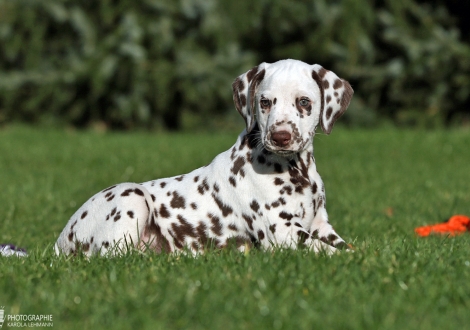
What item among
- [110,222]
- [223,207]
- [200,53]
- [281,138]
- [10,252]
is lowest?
[200,53]

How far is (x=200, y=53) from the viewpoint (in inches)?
902

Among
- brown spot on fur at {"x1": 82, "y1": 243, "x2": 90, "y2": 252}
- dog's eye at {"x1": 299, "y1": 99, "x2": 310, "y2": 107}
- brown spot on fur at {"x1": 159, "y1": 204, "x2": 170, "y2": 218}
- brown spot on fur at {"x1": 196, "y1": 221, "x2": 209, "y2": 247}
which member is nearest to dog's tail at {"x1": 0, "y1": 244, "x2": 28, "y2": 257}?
brown spot on fur at {"x1": 82, "y1": 243, "x2": 90, "y2": 252}

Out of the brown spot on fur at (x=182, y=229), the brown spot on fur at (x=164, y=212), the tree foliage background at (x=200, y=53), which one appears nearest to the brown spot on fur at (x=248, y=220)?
the brown spot on fur at (x=182, y=229)

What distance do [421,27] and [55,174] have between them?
1355 centimetres

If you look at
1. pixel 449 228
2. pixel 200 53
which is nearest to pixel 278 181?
pixel 449 228

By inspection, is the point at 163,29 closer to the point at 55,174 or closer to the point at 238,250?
the point at 55,174

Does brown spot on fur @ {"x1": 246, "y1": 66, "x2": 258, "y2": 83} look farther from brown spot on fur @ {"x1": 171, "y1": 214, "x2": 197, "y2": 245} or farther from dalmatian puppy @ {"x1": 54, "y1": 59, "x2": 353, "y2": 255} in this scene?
brown spot on fur @ {"x1": 171, "y1": 214, "x2": 197, "y2": 245}

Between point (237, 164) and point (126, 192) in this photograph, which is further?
point (126, 192)

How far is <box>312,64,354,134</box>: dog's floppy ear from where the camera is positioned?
6371 mm

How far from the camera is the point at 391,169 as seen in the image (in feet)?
48.6

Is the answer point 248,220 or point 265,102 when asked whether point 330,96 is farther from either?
point 248,220

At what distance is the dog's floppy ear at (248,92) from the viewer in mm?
6355

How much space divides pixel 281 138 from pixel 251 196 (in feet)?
2.22

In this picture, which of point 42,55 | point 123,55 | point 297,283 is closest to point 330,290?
point 297,283
